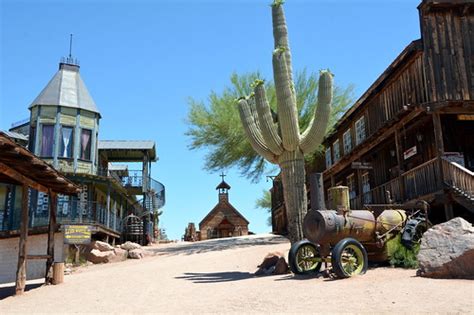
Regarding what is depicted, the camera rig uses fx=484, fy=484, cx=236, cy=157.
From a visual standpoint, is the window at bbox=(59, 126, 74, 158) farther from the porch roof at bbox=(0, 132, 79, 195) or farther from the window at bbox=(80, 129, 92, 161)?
the porch roof at bbox=(0, 132, 79, 195)

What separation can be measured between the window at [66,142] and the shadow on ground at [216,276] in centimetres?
1388

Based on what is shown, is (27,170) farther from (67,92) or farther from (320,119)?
(67,92)

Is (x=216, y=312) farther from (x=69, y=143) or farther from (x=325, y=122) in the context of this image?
(x=69, y=143)

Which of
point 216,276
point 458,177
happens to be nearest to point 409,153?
point 458,177

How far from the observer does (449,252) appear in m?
9.62

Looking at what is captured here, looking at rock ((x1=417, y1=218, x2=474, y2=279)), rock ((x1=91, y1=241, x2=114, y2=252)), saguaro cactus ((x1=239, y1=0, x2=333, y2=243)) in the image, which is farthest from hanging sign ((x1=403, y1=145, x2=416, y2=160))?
rock ((x1=91, y1=241, x2=114, y2=252))

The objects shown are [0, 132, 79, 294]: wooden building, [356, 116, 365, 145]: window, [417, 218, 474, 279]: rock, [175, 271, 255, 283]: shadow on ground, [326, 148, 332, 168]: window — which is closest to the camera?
[417, 218, 474, 279]: rock

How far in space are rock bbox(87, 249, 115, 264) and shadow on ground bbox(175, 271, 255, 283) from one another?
7.12 meters

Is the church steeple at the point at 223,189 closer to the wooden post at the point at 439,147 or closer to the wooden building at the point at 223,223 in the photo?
the wooden building at the point at 223,223

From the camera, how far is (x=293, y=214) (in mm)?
13812

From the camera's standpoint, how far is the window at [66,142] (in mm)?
25266

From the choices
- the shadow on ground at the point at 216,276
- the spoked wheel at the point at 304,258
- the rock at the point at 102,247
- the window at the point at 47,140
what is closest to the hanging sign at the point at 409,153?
the spoked wheel at the point at 304,258

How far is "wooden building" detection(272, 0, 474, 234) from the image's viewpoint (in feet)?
46.6

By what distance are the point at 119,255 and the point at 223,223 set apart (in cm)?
2292
